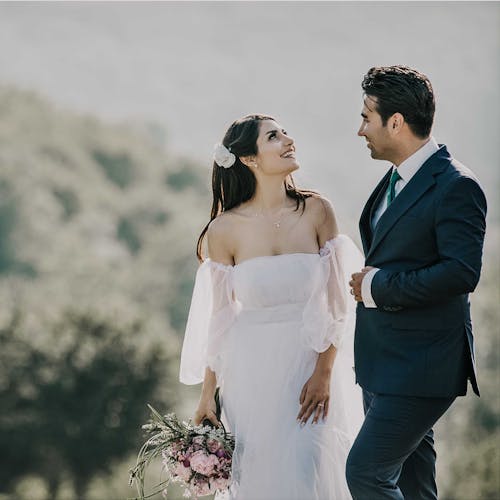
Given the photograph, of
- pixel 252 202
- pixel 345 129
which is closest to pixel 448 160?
pixel 252 202

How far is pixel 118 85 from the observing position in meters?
87.9

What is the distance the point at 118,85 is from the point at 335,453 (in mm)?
86566

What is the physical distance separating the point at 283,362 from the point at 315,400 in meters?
0.25

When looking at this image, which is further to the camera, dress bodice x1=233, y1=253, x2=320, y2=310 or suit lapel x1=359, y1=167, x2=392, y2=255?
dress bodice x1=233, y1=253, x2=320, y2=310

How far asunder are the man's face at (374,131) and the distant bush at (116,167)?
70.5 m

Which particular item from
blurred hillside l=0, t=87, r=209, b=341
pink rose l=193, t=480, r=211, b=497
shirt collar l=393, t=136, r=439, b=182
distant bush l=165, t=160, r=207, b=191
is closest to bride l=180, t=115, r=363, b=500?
pink rose l=193, t=480, r=211, b=497

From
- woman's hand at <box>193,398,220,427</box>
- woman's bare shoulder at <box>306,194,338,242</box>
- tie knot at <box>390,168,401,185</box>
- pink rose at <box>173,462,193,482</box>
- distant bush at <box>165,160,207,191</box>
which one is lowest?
pink rose at <box>173,462,193,482</box>

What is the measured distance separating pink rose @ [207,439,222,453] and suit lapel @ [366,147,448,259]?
1.27 m

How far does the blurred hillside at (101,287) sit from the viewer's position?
2784 centimetres

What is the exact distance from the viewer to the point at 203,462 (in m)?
4.00

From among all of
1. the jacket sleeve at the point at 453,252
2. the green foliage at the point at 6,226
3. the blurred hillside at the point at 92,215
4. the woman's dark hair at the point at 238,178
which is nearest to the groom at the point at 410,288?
the jacket sleeve at the point at 453,252

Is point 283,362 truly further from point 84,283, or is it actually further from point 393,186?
point 84,283

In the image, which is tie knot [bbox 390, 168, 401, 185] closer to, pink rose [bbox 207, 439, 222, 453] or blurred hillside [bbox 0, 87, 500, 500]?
pink rose [bbox 207, 439, 222, 453]

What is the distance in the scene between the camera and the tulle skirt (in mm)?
4035
